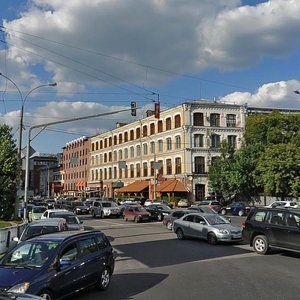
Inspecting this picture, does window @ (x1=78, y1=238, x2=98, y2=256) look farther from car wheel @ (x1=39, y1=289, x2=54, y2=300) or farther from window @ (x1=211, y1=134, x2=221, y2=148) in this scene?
window @ (x1=211, y1=134, x2=221, y2=148)

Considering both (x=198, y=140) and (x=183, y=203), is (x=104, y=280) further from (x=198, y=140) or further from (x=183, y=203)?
(x=198, y=140)

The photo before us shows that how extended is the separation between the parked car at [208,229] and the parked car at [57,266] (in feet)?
34.7

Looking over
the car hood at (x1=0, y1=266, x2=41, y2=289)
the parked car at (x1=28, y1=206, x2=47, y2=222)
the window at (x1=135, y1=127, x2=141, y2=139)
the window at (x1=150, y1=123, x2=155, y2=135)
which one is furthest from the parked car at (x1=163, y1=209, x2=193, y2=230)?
the window at (x1=135, y1=127, x2=141, y2=139)

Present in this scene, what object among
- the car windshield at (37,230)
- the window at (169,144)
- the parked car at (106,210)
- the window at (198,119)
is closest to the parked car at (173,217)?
the car windshield at (37,230)

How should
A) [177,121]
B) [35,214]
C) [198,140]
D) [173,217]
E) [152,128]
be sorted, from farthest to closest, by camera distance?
1. [152,128]
2. [177,121]
3. [198,140]
4. [35,214]
5. [173,217]

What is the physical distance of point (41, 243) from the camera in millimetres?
9758

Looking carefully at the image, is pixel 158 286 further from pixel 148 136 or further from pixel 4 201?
pixel 148 136

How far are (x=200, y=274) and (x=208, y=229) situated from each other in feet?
28.4

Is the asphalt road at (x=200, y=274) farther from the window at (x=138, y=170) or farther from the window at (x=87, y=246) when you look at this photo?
the window at (x=138, y=170)

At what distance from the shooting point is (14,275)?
28.0ft

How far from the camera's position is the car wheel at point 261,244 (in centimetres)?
1713

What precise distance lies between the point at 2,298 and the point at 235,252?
13.9 metres

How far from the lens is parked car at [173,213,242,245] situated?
20891mm

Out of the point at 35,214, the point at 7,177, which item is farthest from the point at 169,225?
the point at 7,177
